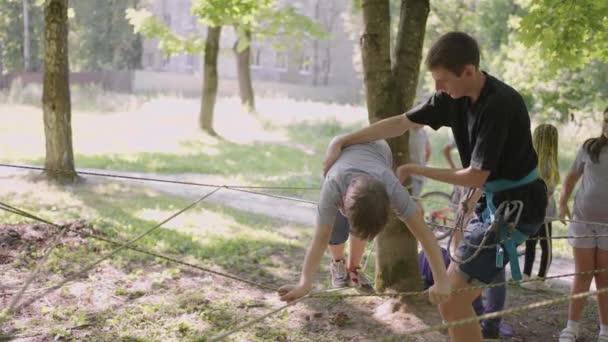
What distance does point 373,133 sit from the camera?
12.0 feet

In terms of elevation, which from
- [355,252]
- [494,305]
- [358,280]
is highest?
[355,252]

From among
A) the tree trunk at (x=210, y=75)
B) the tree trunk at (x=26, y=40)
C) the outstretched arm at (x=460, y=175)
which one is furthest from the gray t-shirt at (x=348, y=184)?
the tree trunk at (x=26, y=40)

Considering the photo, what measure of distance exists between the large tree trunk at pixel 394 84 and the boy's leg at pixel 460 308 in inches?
60.8

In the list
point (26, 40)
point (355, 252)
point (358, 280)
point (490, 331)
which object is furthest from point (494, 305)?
point (26, 40)

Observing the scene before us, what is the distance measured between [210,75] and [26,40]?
46.9 feet

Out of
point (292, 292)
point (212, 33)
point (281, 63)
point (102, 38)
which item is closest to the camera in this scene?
point (292, 292)

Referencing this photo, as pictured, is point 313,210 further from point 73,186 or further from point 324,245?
point 324,245

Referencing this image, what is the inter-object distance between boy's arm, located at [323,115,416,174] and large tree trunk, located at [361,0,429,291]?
116cm

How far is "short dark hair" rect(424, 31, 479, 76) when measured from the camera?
299cm

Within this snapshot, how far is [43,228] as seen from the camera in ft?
21.4

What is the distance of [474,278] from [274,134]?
1773cm

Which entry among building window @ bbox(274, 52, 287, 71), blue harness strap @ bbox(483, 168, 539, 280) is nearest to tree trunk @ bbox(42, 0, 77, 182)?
blue harness strap @ bbox(483, 168, 539, 280)

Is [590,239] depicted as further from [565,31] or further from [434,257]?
[565,31]

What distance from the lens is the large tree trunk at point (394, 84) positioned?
4.79m
